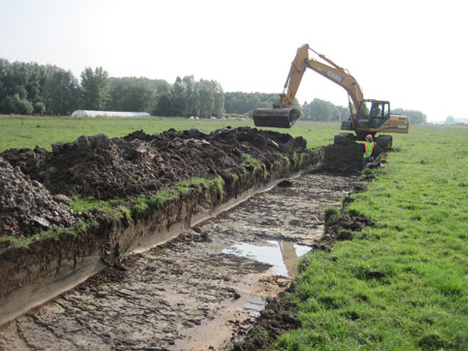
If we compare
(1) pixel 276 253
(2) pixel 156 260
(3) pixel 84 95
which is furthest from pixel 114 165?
(3) pixel 84 95

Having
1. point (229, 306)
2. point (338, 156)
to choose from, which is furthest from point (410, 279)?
point (338, 156)

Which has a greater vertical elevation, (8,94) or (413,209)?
(8,94)

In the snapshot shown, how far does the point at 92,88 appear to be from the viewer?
80562 millimetres

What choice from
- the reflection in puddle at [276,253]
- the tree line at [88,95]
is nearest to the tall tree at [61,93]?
the tree line at [88,95]

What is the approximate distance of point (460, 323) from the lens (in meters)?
4.11

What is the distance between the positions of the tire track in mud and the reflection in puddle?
18 mm

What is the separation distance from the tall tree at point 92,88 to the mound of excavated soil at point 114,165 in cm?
7305

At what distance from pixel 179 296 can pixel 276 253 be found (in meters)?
2.45

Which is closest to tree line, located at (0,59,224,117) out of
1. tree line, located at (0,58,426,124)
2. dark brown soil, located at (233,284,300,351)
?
tree line, located at (0,58,426,124)

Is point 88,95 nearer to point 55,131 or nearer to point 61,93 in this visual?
point 61,93

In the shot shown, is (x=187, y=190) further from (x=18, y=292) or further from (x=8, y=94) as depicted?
(x=8, y=94)

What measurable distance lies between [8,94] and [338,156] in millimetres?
65140

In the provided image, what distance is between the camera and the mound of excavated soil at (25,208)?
5.48 meters

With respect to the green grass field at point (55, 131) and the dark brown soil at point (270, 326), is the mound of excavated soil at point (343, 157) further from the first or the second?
the dark brown soil at point (270, 326)
